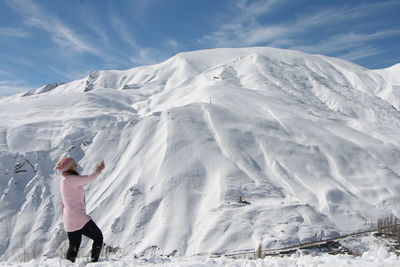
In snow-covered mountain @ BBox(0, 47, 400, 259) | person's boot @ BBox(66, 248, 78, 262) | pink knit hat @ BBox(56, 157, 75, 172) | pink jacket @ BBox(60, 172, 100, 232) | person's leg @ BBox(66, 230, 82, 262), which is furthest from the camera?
snow-covered mountain @ BBox(0, 47, 400, 259)

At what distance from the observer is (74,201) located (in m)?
4.41

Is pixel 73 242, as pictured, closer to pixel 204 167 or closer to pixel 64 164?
pixel 64 164

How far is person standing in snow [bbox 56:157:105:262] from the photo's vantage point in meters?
4.27

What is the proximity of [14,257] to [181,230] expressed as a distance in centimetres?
495

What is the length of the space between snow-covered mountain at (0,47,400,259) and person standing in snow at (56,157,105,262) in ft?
21.0

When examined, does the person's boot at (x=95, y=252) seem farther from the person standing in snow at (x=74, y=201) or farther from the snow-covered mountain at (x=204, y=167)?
the snow-covered mountain at (x=204, y=167)

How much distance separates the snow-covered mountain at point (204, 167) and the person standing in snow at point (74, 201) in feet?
21.0

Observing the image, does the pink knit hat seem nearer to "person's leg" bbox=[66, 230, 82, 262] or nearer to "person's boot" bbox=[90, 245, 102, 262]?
"person's leg" bbox=[66, 230, 82, 262]

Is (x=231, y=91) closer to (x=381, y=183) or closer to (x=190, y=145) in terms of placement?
(x=190, y=145)

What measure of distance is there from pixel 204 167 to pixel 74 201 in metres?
9.48

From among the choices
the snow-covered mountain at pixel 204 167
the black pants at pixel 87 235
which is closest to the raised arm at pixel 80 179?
the black pants at pixel 87 235

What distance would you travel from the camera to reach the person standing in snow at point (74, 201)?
4.27 metres

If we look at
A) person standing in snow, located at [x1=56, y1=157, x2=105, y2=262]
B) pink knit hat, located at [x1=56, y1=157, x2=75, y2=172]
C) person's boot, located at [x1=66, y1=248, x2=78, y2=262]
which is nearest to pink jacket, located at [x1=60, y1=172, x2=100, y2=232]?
person standing in snow, located at [x1=56, y1=157, x2=105, y2=262]

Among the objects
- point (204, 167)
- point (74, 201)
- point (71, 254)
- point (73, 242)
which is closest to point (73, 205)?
point (74, 201)
